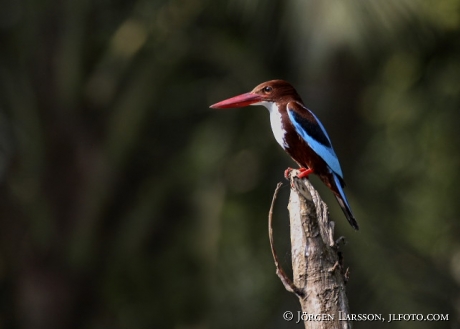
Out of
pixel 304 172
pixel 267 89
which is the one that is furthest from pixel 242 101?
pixel 304 172

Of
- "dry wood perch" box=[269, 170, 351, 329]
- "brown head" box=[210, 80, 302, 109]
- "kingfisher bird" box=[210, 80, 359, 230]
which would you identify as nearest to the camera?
"dry wood perch" box=[269, 170, 351, 329]

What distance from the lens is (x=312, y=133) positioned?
16.2 feet

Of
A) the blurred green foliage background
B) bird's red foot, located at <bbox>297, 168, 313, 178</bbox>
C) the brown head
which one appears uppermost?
the brown head

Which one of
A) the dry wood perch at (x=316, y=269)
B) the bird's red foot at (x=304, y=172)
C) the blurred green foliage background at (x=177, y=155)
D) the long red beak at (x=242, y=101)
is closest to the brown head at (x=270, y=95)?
the long red beak at (x=242, y=101)

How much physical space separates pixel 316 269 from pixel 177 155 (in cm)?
845

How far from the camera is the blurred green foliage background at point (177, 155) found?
36.2 ft

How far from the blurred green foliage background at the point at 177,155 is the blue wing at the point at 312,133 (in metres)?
5.23

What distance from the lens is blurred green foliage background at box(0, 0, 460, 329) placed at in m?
11.0

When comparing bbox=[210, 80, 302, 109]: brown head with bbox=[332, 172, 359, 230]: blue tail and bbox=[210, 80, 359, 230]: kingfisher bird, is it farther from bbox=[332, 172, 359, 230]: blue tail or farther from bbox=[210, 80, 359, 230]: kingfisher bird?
bbox=[332, 172, 359, 230]: blue tail

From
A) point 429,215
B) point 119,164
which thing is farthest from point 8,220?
point 429,215

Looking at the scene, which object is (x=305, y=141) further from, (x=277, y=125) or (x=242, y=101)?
(x=242, y=101)

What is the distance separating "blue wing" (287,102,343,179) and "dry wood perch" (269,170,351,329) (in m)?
0.48

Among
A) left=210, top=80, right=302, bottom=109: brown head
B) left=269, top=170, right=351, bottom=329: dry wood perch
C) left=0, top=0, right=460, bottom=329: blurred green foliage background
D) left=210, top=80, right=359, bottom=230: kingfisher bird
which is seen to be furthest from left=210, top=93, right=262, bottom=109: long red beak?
left=0, top=0, right=460, bottom=329: blurred green foliage background

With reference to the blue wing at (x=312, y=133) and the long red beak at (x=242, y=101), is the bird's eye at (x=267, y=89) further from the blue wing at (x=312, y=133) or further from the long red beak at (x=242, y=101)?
the blue wing at (x=312, y=133)
